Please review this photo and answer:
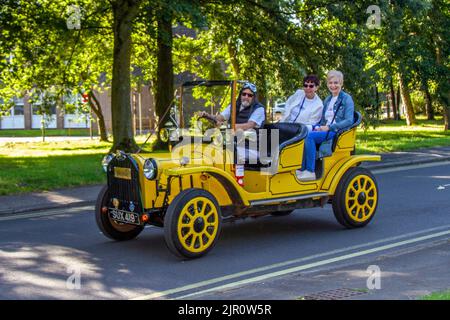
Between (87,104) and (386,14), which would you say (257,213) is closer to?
(386,14)

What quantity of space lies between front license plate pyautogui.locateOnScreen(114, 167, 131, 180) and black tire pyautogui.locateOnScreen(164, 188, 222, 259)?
2.52 feet

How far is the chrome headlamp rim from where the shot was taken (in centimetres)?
801

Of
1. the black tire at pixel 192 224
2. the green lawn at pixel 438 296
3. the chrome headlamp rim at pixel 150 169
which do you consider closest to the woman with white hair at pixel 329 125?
the black tire at pixel 192 224

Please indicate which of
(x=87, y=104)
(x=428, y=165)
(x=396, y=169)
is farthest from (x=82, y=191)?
(x=87, y=104)

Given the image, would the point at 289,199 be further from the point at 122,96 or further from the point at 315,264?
the point at 122,96

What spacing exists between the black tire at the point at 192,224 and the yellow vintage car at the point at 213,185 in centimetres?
1

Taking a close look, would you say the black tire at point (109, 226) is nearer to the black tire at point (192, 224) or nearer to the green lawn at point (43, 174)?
the black tire at point (192, 224)

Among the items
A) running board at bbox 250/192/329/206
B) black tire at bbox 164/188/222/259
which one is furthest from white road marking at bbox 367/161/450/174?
black tire at bbox 164/188/222/259

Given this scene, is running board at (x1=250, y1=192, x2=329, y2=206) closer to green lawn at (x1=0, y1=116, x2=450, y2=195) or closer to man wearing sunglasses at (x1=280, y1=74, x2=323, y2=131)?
man wearing sunglasses at (x1=280, y1=74, x2=323, y2=131)

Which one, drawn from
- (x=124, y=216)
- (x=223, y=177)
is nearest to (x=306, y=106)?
(x=223, y=177)

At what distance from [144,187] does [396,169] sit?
10.9 meters

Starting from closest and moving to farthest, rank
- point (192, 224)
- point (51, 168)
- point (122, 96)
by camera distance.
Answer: point (192, 224)
point (51, 168)
point (122, 96)

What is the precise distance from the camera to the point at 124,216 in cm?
844

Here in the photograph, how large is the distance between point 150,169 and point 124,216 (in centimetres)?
76
